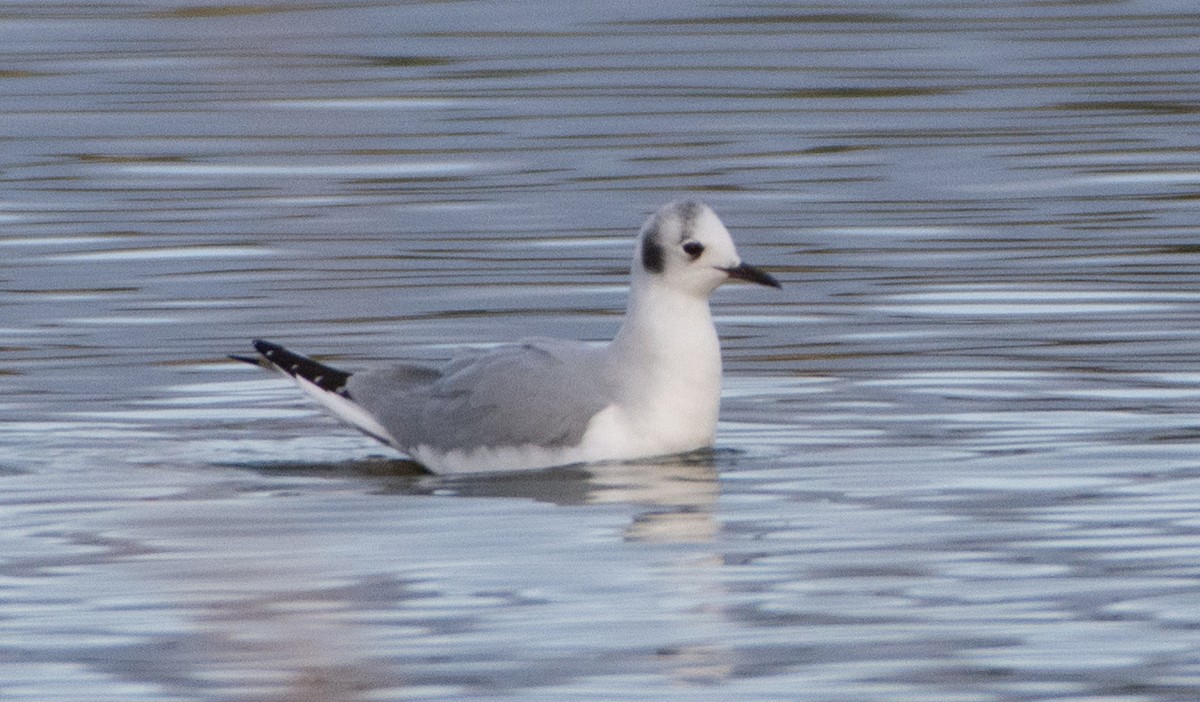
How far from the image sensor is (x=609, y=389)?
1091cm

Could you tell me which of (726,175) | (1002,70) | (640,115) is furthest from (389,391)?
(1002,70)

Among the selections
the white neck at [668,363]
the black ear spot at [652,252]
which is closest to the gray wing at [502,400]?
the white neck at [668,363]

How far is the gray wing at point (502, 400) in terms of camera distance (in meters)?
10.9

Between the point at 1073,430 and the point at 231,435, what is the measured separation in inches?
119

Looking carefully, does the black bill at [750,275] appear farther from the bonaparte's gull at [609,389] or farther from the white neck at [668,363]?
the white neck at [668,363]

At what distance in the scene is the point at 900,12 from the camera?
2512 cm

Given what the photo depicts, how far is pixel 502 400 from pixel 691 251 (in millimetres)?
846

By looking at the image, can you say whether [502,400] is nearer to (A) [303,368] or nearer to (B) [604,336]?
(A) [303,368]

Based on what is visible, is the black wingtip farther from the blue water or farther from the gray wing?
the blue water

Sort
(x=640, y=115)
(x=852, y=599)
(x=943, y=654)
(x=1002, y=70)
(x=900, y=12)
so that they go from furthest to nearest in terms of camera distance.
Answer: (x=900, y=12) → (x=1002, y=70) → (x=640, y=115) → (x=852, y=599) → (x=943, y=654)

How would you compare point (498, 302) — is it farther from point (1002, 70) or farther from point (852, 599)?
point (1002, 70)

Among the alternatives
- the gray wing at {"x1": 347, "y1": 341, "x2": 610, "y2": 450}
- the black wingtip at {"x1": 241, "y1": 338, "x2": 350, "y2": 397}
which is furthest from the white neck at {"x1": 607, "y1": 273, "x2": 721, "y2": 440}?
the black wingtip at {"x1": 241, "y1": 338, "x2": 350, "y2": 397}

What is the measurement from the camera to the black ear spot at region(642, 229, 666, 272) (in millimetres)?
11148

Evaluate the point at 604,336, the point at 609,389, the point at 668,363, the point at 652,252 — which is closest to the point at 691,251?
the point at 652,252
